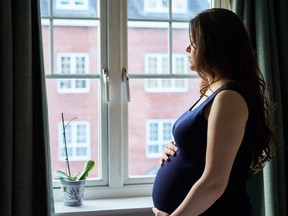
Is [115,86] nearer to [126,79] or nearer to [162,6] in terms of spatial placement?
[126,79]

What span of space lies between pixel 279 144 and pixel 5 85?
48.0 inches

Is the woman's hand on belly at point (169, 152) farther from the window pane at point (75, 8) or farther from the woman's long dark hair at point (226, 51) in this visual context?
the window pane at point (75, 8)

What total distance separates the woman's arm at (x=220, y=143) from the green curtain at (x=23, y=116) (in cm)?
79

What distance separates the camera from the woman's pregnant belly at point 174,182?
4.73ft

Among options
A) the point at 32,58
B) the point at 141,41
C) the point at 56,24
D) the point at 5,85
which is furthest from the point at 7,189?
the point at 141,41

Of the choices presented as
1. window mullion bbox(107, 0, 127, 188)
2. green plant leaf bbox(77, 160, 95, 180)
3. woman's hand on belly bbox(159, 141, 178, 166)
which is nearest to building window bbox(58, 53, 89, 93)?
window mullion bbox(107, 0, 127, 188)

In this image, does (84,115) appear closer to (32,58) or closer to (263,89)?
(32,58)

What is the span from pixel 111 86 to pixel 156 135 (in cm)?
34

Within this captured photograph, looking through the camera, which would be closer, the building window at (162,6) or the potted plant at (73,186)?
the potted plant at (73,186)

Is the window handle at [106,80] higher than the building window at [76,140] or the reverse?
higher

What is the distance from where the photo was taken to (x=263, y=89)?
1.50 m

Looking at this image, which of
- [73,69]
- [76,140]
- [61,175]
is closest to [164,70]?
[73,69]

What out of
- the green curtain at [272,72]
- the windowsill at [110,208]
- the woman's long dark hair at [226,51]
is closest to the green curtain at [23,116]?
the windowsill at [110,208]

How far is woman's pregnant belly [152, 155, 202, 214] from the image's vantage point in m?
1.44
